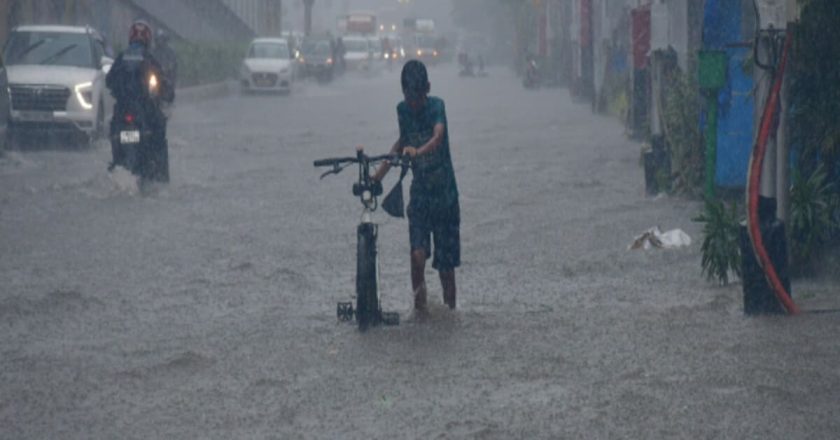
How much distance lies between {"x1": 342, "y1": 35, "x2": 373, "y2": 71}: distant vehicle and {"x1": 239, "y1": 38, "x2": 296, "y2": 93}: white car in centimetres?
3179

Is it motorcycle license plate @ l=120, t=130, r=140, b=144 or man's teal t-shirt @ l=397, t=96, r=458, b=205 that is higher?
man's teal t-shirt @ l=397, t=96, r=458, b=205

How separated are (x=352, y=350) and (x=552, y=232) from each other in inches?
248

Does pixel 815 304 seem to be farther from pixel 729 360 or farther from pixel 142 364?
pixel 142 364

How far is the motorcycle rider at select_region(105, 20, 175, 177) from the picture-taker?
61.7ft

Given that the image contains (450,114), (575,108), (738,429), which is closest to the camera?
(738,429)

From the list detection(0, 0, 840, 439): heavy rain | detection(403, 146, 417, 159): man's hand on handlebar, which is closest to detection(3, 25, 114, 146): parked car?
detection(0, 0, 840, 439): heavy rain

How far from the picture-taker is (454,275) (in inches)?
444

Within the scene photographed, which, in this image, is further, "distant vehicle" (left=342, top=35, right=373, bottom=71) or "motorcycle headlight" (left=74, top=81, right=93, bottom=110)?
"distant vehicle" (left=342, top=35, right=373, bottom=71)

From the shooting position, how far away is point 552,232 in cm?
1573

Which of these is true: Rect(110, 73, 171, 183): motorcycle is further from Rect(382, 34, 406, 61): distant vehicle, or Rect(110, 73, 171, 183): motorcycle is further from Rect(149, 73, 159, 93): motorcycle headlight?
Rect(382, 34, 406, 61): distant vehicle

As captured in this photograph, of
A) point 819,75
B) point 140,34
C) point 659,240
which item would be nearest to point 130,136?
point 140,34

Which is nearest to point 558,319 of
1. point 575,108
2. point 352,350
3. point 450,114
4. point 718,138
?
point 352,350

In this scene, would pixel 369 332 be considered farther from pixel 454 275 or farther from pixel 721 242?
pixel 721 242

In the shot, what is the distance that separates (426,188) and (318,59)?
60.4 metres
